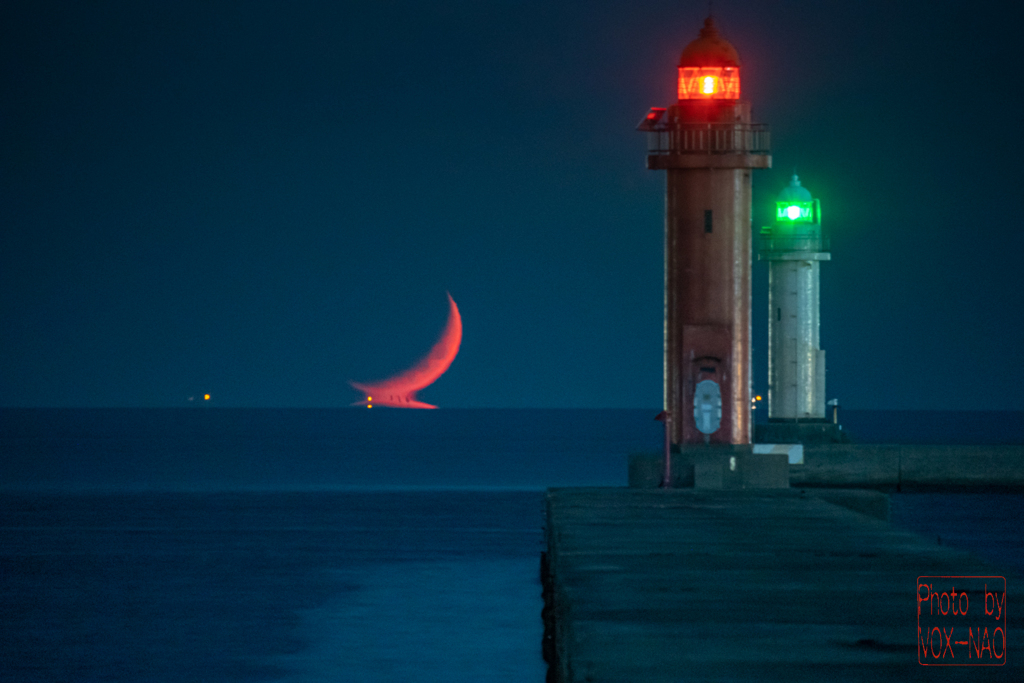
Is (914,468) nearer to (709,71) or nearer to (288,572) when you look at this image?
(709,71)

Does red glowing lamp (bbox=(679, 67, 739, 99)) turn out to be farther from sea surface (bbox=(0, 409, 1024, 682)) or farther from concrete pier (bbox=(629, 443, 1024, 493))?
concrete pier (bbox=(629, 443, 1024, 493))

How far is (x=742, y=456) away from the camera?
70.4ft

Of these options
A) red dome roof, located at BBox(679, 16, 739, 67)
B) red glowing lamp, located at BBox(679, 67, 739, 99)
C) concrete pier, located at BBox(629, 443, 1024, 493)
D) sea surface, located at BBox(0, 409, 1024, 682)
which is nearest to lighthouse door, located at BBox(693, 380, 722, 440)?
sea surface, located at BBox(0, 409, 1024, 682)

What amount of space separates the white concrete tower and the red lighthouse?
21296 mm

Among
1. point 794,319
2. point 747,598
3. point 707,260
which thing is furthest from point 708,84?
point 794,319

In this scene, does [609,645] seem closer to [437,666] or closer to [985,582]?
[985,582]

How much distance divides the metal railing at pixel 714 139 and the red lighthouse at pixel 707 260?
18 mm

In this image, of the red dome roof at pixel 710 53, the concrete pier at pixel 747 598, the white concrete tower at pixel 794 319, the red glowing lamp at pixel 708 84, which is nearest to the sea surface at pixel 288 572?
the concrete pier at pixel 747 598

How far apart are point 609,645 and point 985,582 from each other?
3680 millimetres

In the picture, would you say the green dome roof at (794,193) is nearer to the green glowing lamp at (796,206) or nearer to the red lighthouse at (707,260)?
the green glowing lamp at (796,206)

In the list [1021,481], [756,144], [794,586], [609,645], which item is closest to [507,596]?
[756,144]

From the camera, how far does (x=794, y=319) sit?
149ft

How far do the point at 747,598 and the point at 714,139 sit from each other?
15.7 metres

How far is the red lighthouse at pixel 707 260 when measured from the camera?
Result: 23.5 m
